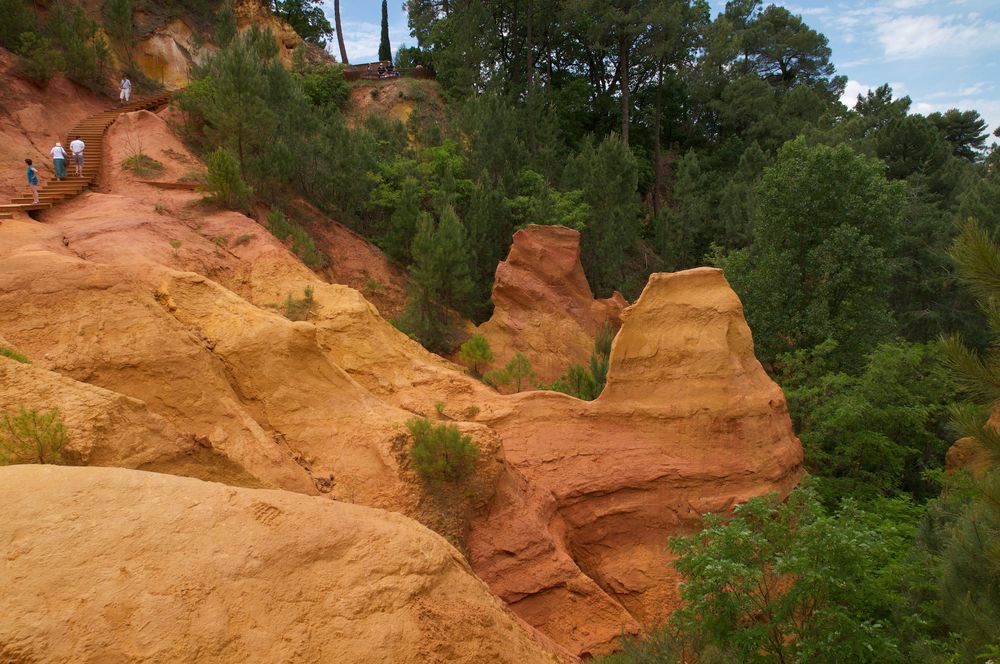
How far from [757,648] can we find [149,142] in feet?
68.4

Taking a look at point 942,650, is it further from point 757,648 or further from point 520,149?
point 520,149

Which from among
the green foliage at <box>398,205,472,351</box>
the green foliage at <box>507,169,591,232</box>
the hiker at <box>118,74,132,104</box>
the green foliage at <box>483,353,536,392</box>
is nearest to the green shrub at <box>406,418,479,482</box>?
the green foliage at <box>483,353,536,392</box>

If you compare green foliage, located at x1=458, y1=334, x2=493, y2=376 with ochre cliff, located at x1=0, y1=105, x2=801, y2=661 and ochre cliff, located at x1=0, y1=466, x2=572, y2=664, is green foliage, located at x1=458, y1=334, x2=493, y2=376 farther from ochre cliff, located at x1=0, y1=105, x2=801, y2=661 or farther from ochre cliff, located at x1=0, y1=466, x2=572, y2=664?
ochre cliff, located at x1=0, y1=466, x2=572, y2=664

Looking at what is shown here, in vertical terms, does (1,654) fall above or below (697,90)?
below

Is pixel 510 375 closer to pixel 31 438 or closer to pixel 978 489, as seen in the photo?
pixel 978 489

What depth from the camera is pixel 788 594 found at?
768 centimetres

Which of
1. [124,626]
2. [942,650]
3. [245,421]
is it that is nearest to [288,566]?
[124,626]

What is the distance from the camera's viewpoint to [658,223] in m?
32.7

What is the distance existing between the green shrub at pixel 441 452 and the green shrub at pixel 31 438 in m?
4.72

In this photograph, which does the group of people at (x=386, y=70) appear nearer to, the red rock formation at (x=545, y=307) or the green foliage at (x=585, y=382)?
the red rock formation at (x=545, y=307)

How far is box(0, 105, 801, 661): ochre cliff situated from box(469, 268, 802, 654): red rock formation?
34 millimetres

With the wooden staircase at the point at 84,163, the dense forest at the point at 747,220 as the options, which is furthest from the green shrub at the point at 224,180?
the wooden staircase at the point at 84,163

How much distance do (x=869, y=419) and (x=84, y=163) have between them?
71.0 ft

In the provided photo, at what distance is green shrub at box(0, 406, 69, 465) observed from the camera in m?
5.06
